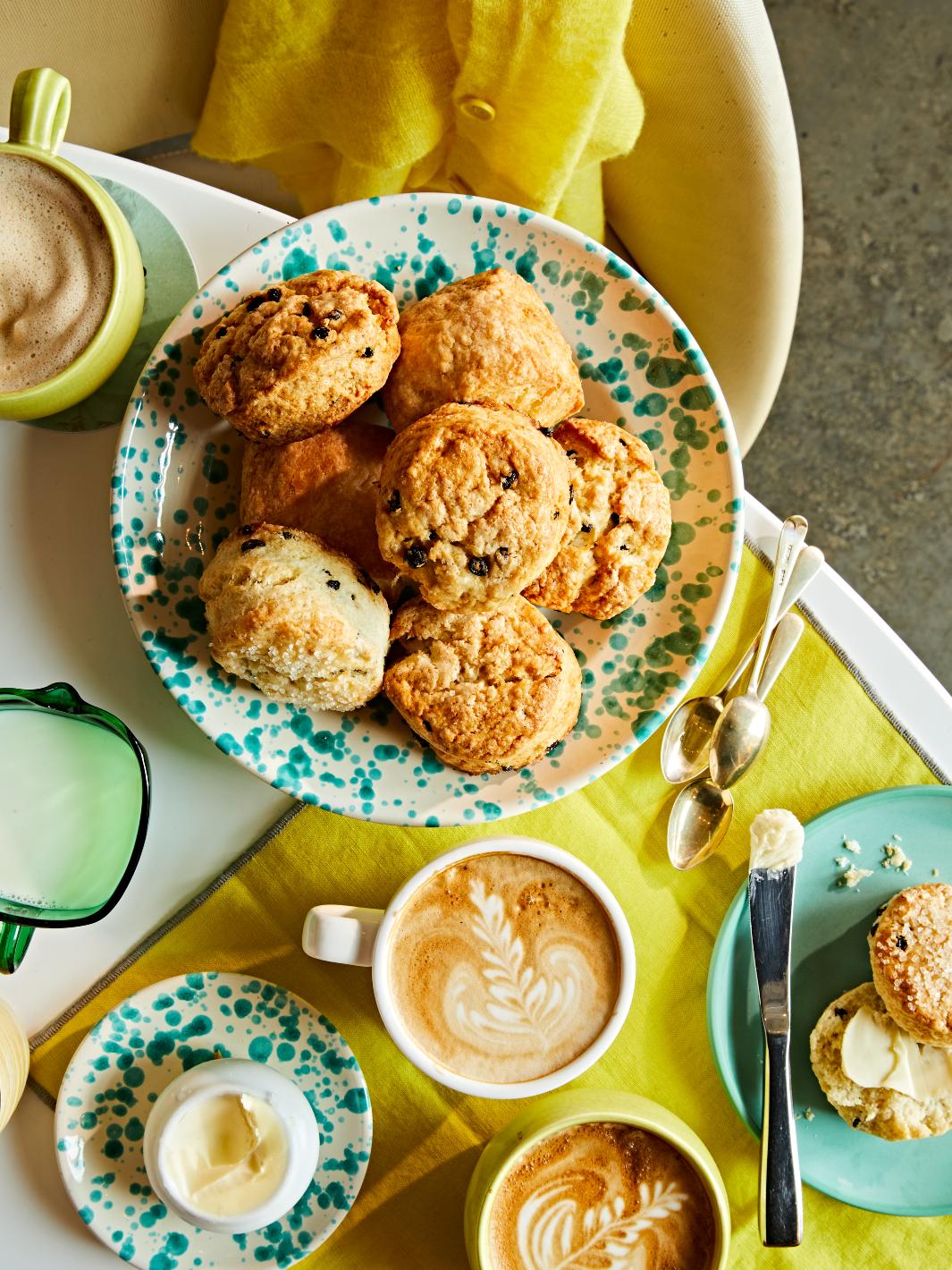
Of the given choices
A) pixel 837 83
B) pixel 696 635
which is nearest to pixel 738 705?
pixel 696 635

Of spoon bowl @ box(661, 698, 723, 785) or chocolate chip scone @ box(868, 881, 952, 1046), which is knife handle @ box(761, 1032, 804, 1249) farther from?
spoon bowl @ box(661, 698, 723, 785)

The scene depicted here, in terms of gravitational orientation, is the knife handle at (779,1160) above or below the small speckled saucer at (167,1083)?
above

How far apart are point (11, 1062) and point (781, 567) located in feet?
3.71

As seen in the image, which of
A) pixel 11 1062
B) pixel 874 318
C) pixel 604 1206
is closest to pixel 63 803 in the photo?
pixel 11 1062

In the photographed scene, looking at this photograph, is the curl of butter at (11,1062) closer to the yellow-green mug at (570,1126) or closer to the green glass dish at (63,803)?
the green glass dish at (63,803)

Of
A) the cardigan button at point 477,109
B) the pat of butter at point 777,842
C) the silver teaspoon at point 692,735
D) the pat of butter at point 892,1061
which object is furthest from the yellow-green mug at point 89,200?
the pat of butter at point 892,1061

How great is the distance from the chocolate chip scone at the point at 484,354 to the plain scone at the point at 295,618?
0.67 feet

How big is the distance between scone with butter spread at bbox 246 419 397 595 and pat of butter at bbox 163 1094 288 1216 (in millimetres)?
673

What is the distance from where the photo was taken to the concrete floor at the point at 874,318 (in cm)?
243

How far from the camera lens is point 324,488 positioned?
1.28 meters

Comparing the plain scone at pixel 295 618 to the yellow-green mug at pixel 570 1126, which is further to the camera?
the yellow-green mug at pixel 570 1126

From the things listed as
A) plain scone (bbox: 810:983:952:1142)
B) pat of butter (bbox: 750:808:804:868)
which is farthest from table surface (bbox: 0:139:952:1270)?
plain scone (bbox: 810:983:952:1142)

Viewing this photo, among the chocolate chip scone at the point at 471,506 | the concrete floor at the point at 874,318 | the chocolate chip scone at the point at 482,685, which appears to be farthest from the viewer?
the concrete floor at the point at 874,318

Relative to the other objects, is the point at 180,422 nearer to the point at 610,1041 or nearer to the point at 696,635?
the point at 696,635
